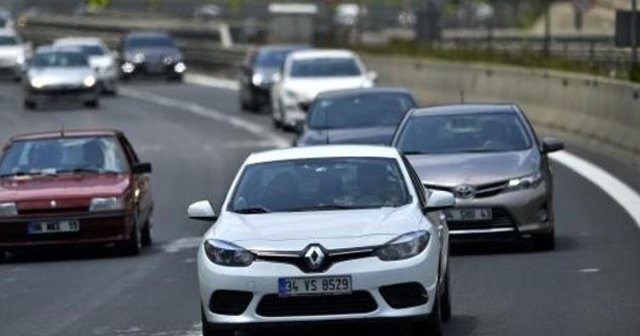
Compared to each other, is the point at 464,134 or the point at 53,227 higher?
the point at 464,134

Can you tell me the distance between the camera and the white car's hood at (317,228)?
43.3ft

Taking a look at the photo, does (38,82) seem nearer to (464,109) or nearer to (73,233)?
(73,233)

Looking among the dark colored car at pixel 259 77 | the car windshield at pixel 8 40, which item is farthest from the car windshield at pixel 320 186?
the car windshield at pixel 8 40

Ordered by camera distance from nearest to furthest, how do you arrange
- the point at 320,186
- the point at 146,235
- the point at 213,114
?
the point at 320,186, the point at 146,235, the point at 213,114

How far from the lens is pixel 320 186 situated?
47.1 ft

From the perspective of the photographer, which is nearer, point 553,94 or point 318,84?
point 553,94

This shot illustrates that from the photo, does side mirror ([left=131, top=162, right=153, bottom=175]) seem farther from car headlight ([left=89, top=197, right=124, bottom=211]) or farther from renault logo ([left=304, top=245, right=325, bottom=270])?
renault logo ([left=304, top=245, right=325, bottom=270])

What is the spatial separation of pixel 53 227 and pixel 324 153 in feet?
24.0

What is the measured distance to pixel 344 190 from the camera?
14.3 metres

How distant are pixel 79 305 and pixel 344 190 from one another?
140 inches

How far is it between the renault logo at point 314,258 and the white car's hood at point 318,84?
28.8 metres

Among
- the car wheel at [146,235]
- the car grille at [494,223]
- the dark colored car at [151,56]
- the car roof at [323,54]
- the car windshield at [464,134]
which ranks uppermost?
the car windshield at [464,134]

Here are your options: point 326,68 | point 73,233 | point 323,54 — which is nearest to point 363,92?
point 73,233

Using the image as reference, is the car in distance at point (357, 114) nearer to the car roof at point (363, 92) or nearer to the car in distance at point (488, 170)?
the car roof at point (363, 92)
